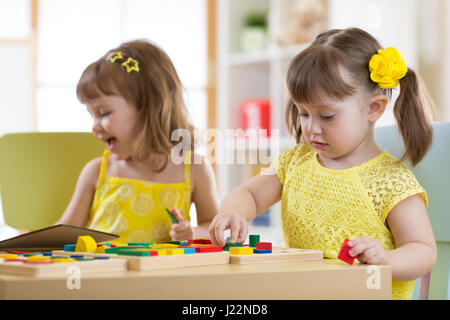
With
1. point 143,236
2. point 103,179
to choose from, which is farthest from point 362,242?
point 103,179

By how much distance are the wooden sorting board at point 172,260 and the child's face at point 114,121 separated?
72cm

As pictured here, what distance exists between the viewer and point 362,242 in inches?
29.2

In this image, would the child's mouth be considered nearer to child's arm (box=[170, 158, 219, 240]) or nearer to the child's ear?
child's arm (box=[170, 158, 219, 240])

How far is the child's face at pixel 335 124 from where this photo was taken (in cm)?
106

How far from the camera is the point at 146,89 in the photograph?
149 cm

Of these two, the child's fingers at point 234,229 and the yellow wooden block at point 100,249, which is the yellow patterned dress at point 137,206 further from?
the yellow wooden block at point 100,249

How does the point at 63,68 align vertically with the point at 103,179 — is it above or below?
above

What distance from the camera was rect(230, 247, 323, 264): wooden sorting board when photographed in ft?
2.31

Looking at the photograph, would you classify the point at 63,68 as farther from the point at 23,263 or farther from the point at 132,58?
the point at 23,263

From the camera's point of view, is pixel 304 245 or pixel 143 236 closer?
pixel 304 245

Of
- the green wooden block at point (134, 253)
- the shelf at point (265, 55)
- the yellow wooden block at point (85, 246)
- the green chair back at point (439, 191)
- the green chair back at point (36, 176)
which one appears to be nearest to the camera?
the green wooden block at point (134, 253)

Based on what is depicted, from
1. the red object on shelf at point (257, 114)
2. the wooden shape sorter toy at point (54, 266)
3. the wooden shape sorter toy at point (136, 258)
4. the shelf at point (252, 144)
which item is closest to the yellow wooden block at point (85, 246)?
the wooden shape sorter toy at point (136, 258)

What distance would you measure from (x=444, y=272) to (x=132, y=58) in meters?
0.90

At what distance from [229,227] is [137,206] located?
1.72 feet
